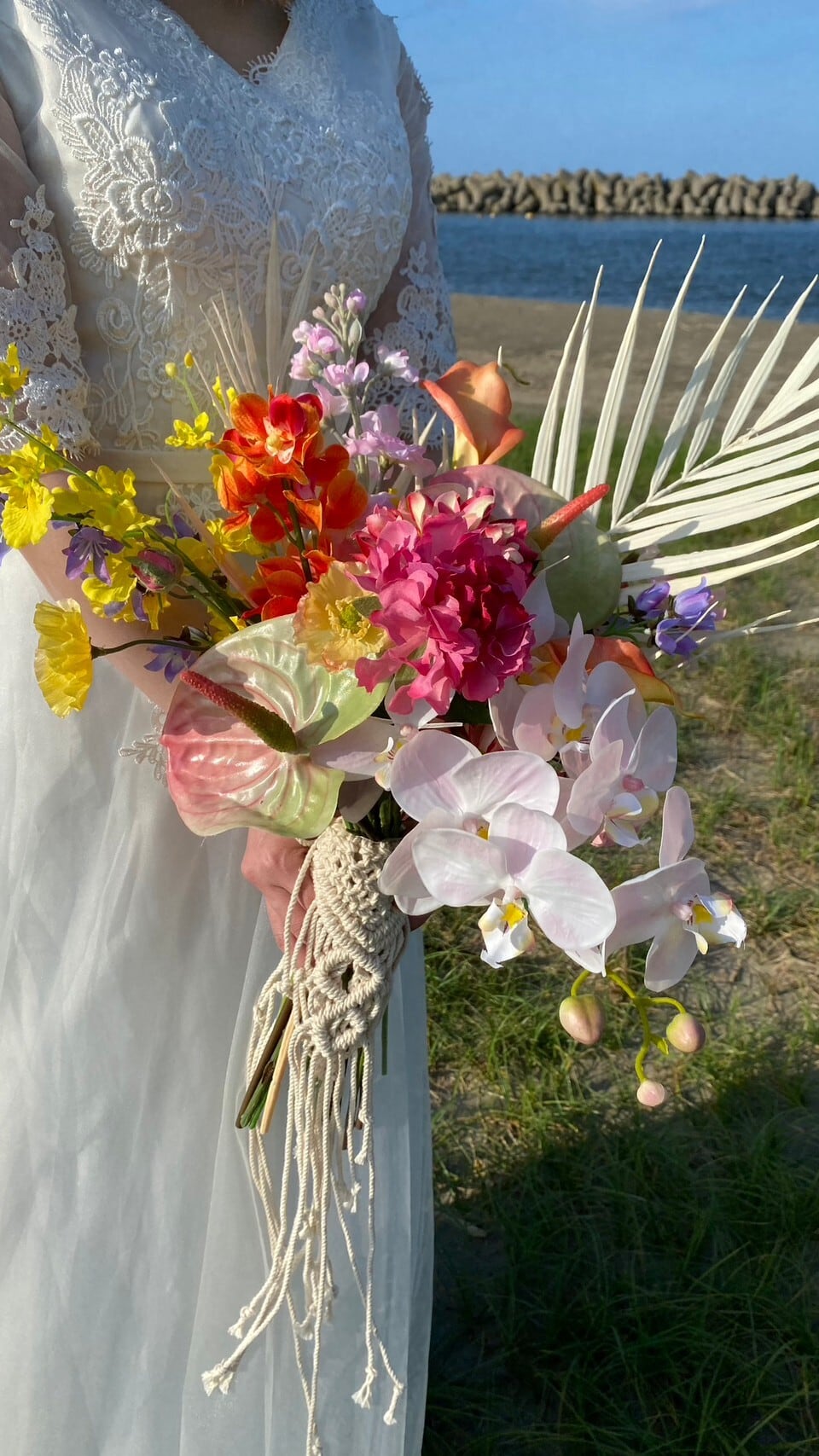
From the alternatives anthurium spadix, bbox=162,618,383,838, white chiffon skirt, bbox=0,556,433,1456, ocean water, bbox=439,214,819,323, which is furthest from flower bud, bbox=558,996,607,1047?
ocean water, bbox=439,214,819,323

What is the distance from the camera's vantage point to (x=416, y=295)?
1359mm

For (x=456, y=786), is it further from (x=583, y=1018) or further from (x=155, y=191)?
(x=155, y=191)

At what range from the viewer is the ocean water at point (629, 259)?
1710 centimetres

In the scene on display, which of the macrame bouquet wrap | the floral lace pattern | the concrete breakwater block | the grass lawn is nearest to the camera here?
the macrame bouquet wrap

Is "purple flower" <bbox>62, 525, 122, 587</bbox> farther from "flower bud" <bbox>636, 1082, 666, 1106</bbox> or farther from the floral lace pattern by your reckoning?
"flower bud" <bbox>636, 1082, 666, 1106</bbox>

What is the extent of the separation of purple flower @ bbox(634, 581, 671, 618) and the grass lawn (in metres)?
0.52

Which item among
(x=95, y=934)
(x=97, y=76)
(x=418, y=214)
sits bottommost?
(x=95, y=934)

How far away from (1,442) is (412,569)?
0.55 metres

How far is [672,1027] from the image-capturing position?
0.77 metres

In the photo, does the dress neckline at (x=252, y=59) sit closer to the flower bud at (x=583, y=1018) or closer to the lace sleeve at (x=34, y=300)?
the lace sleeve at (x=34, y=300)

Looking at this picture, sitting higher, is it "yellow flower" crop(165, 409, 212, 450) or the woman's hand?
"yellow flower" crop(165, 409, 212, 450)

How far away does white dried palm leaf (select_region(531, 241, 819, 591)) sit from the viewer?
0.86 metres

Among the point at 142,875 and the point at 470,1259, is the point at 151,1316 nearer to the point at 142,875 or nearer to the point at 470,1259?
the point at 142,875

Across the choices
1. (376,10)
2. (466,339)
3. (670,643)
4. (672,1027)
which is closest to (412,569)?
(670,643)
